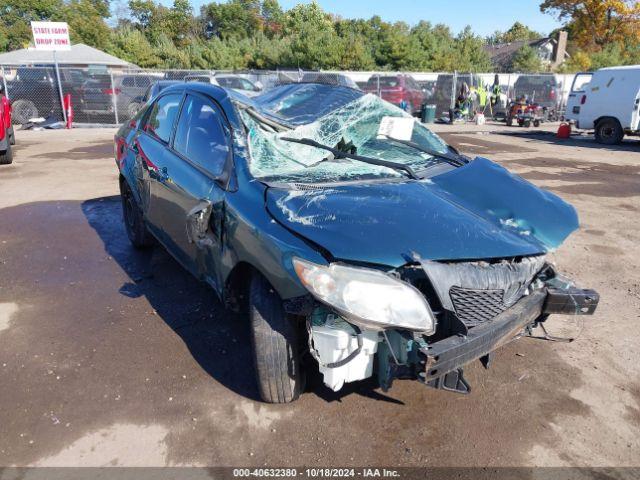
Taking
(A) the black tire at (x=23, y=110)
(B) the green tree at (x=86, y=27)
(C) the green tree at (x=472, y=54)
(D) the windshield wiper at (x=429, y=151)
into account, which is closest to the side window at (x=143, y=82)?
(A) the black tire at (x=23, y=110)

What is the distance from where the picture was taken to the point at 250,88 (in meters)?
15.2

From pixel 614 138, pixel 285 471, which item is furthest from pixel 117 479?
pixel 614 138

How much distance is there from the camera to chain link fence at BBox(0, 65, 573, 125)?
1681 centimetres

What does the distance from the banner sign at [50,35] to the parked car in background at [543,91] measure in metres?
20.0

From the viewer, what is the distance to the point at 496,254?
2393mm

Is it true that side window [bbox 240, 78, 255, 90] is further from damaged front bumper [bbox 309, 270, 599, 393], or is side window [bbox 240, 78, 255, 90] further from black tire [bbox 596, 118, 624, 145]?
damaged front bumper [bbox 309, 270, 599, 393]

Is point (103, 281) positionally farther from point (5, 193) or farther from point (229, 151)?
point (5, 193)

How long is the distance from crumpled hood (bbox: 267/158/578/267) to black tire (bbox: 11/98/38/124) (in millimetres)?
17715

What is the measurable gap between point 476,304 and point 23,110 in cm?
1893

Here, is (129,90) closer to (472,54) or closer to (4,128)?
(4,128)

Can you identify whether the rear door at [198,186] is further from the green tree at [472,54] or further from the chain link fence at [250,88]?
the green tree at [472,54]

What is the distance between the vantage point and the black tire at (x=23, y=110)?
16672 mm

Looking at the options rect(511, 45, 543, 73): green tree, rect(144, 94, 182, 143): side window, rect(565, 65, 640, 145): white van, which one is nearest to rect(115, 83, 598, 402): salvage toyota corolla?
rect(144, 94, 182, 143): side window

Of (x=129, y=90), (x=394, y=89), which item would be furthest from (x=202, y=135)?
(x=394, y=89)
